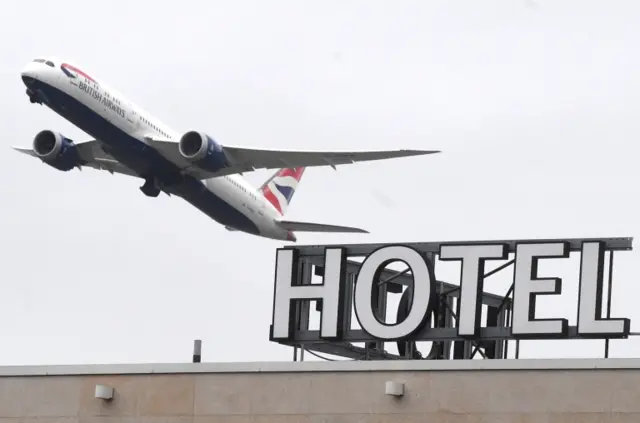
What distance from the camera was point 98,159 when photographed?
87.1 metres

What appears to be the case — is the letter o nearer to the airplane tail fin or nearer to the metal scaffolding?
the metal scaffolding

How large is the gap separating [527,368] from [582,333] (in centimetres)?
327

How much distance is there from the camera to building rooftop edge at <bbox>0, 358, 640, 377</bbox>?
30516mm

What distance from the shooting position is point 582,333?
33969 millimetres

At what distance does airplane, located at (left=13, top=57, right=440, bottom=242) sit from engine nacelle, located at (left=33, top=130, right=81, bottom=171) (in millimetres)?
60

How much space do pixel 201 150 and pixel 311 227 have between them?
1360cm

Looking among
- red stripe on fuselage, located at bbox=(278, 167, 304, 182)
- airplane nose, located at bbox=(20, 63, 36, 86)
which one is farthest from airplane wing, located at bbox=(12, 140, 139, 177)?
red stripe on fuselage, located at bbox=(278, 167, 304, 182)

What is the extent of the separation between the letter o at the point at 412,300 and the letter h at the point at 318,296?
0.70 metres

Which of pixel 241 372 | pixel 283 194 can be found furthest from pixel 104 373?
pixel 283 194

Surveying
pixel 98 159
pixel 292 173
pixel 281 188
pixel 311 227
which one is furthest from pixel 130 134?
pixel 292 173

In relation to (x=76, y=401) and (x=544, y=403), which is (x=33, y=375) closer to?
(x=76, y=401)

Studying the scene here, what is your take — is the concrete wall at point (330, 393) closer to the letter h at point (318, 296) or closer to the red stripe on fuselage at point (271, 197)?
the letter h at point (318, 296)

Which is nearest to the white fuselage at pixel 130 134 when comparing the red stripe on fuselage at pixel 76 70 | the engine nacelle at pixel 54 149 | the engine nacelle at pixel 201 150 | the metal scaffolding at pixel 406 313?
the red stripe on fuselage at pixel 76 70

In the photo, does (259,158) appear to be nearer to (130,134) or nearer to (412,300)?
(130,134)
